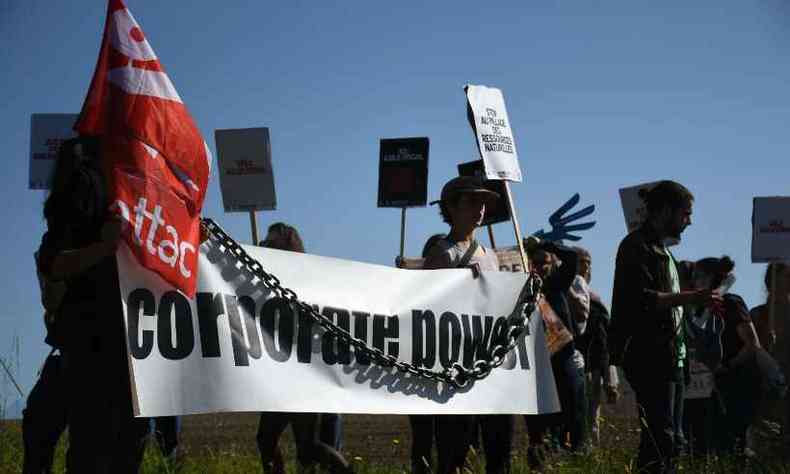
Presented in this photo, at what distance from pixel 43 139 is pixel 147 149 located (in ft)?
16.9

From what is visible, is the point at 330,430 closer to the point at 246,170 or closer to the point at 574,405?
the point at 574,405

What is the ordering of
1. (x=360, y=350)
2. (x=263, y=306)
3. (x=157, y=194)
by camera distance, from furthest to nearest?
(x=360, y=350)
(x=263, y=306)
(x=157, y=194)

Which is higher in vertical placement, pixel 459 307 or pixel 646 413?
pixel 459 307

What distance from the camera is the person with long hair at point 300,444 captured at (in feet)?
20.6

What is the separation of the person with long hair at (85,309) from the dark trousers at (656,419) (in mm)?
3046

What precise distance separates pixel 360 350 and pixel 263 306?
61 centimetres

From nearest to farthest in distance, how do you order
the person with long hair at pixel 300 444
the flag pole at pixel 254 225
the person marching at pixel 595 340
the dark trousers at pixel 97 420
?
the dark trousers at pixel 97 420 < the person with long hair at pixel 300 444 < the flag pole at pixel 254 225 < the person marching at pixel 595 340

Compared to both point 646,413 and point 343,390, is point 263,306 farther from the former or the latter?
point 646,413

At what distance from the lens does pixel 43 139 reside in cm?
886

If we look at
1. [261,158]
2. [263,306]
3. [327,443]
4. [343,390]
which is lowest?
[327,443]

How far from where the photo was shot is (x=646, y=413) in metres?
5.92

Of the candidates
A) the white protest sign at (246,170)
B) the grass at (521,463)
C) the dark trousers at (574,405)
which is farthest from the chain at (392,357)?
the white protest sign at (246,170)

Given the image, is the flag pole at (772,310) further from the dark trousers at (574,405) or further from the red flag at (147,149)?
the red flag at (147,149)

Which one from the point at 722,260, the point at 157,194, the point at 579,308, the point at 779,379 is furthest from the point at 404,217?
the point at 157,194
